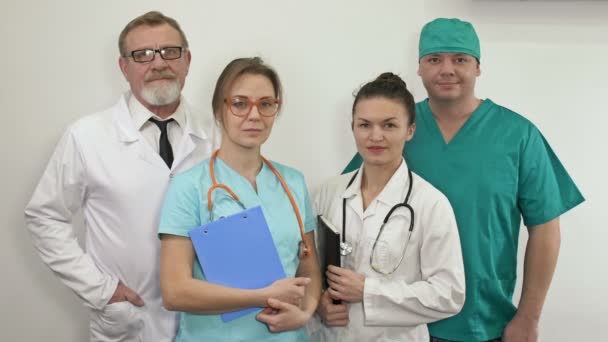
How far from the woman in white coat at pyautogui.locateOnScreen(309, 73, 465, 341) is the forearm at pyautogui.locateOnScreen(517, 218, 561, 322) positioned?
1.27 feet

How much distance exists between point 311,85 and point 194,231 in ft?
3.17

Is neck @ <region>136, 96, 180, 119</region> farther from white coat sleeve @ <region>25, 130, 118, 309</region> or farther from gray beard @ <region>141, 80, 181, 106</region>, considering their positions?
white coat sleeve @ <region>25, 130, 118, 309</region>

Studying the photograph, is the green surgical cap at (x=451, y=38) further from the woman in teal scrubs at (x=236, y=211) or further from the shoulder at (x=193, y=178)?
the shoulder at (x=193, y=178)

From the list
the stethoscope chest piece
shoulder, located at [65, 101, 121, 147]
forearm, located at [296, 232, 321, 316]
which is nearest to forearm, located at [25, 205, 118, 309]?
shoulder, located at [65, 101, 121, 147]

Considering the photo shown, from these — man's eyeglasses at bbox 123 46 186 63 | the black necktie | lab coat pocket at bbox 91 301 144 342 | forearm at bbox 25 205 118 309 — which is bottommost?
lab coat pocket at bbox 91 301 144 342

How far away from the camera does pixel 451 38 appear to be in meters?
1.59

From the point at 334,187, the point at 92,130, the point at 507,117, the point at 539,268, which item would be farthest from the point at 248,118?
the point at 539,268

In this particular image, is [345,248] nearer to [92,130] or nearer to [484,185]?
[484,185]

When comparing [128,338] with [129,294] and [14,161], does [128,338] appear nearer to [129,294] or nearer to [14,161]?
[129,294]

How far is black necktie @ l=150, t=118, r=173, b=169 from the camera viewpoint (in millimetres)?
1547

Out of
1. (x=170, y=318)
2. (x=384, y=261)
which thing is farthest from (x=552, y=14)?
(x=170, y=318)

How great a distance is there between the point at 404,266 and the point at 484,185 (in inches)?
15.6

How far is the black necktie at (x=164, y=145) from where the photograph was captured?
155 cm

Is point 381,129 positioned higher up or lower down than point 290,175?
higher up
